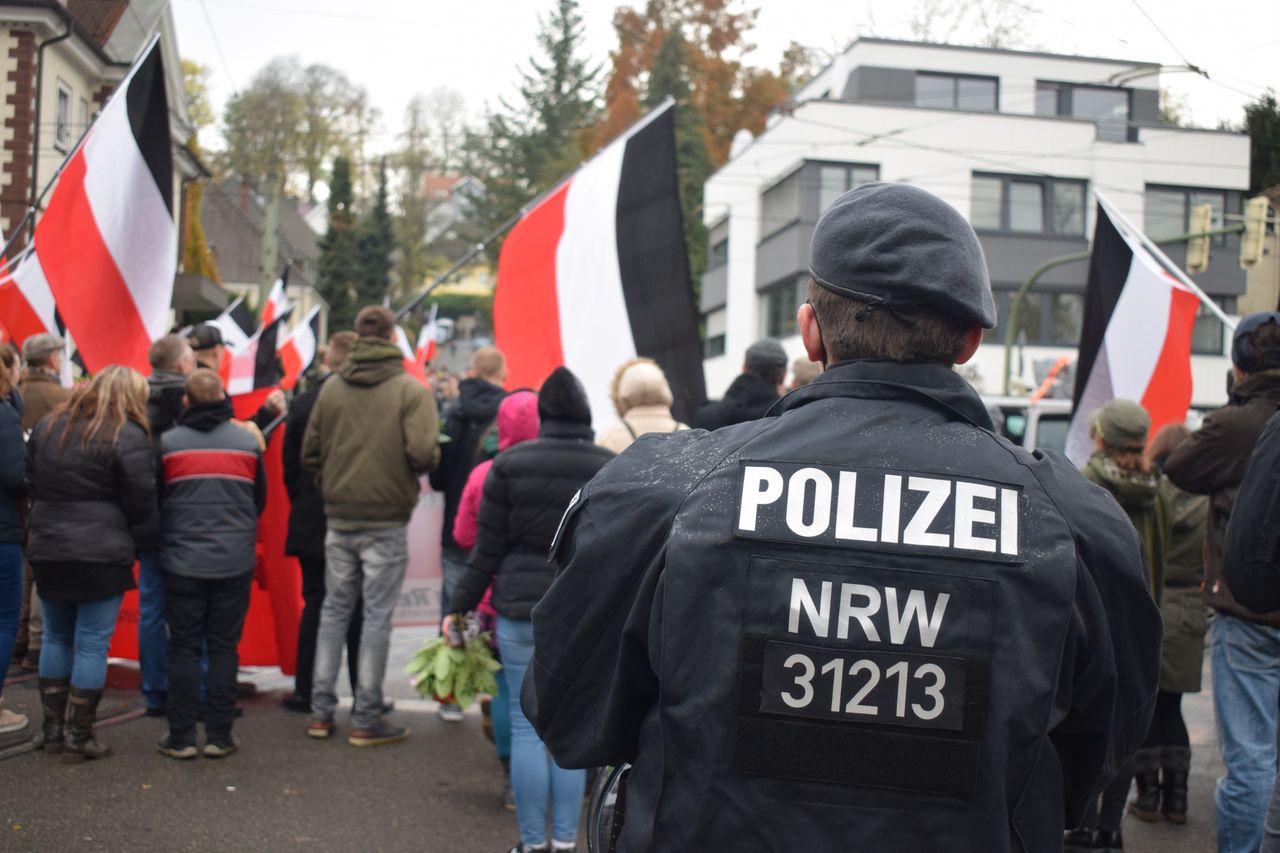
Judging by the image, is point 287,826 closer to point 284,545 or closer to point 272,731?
point 272,731

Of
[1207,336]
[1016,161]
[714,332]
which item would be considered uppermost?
[1016,161]

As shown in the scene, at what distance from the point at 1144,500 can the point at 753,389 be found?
2425 millimetres

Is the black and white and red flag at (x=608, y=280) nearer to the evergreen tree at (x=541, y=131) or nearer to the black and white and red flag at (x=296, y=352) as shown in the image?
the black and white and red flag at (x=296, y=352)

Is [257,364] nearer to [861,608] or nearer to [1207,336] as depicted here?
[861,608]

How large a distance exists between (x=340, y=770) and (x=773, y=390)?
10.0 ft

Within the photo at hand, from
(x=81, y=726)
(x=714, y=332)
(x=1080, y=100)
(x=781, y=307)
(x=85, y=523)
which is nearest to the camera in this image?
(x=85, y=523)

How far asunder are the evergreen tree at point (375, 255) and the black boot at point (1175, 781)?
2390 inches

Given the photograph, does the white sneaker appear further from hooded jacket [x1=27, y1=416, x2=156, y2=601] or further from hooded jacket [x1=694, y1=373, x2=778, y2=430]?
hooded jacket [x1=694, y1=373, x2=778, y2=430]

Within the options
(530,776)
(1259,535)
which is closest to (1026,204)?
(530,776)

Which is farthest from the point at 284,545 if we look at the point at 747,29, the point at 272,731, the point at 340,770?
the point at 747,29

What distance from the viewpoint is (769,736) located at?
1.78 metres

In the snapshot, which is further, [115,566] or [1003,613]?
[115,566]

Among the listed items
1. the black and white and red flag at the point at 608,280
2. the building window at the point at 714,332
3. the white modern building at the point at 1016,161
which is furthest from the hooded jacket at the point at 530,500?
the building window at the point at 714,332

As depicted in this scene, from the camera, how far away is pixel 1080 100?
128 feet
